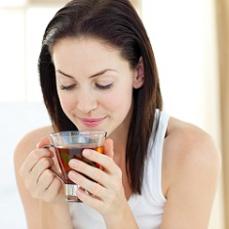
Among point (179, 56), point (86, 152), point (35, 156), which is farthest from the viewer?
point (179, 56)

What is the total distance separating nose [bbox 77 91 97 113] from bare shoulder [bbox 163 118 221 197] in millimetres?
337

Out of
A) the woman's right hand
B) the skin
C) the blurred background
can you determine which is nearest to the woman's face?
the skin

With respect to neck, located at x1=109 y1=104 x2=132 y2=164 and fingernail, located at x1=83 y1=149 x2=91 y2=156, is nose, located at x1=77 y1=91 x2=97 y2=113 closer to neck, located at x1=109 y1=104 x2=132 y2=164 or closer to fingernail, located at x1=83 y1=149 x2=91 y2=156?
fingernail, located at x1=83 y1=149 x2=91 y2=156

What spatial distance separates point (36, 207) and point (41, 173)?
43 centimetres

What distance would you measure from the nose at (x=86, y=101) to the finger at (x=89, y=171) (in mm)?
182

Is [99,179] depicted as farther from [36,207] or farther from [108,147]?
[36,207]

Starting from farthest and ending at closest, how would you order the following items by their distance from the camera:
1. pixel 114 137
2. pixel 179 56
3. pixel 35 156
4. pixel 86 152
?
pixel 179 56, pixel 114 137, pixel 35 156, pixel 86 152

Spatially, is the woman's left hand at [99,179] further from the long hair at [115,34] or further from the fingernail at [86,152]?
the long hair at [115,34]

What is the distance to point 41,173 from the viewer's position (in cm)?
131

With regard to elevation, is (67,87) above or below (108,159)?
above

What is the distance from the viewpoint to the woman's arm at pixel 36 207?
154 cm

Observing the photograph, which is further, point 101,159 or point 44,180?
point 44,180

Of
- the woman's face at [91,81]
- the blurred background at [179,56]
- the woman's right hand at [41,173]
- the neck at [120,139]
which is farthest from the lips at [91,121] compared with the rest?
the blurred background at [179,56]

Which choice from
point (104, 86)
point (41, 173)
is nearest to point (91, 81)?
point (104, 86)
